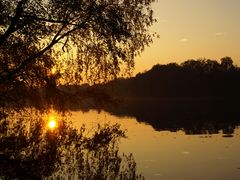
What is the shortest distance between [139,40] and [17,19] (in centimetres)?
332

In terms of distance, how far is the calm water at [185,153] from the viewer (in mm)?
40062

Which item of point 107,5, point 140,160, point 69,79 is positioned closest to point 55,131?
point 69,79

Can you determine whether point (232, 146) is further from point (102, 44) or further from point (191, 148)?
point (102, 44)

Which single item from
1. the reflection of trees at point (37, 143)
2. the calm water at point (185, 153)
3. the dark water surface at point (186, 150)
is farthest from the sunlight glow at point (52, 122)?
Result: the calm water at point (185, 153)

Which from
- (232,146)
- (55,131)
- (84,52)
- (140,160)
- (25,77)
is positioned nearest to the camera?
(25,77)

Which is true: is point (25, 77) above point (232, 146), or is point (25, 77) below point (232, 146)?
above

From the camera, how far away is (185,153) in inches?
2037

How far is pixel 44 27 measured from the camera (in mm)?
11477

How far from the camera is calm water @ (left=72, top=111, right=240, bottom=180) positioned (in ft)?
131

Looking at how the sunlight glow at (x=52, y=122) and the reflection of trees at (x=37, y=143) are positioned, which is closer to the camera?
the reflection of trees at (x=37, y=143)

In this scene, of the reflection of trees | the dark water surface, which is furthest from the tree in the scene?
the dark water surface

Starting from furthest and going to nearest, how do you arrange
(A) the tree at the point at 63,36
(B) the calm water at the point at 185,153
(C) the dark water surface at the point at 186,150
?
1. (C) the dark water surface at the point at 186,150
2. (B) the calm water at the point at 185,153
3. (A) the tree at the point at 63,36

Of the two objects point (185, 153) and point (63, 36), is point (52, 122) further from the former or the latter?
point (185, 153)

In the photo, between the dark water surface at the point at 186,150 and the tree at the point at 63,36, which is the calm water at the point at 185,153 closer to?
the dark water surface at the point at 186,150
